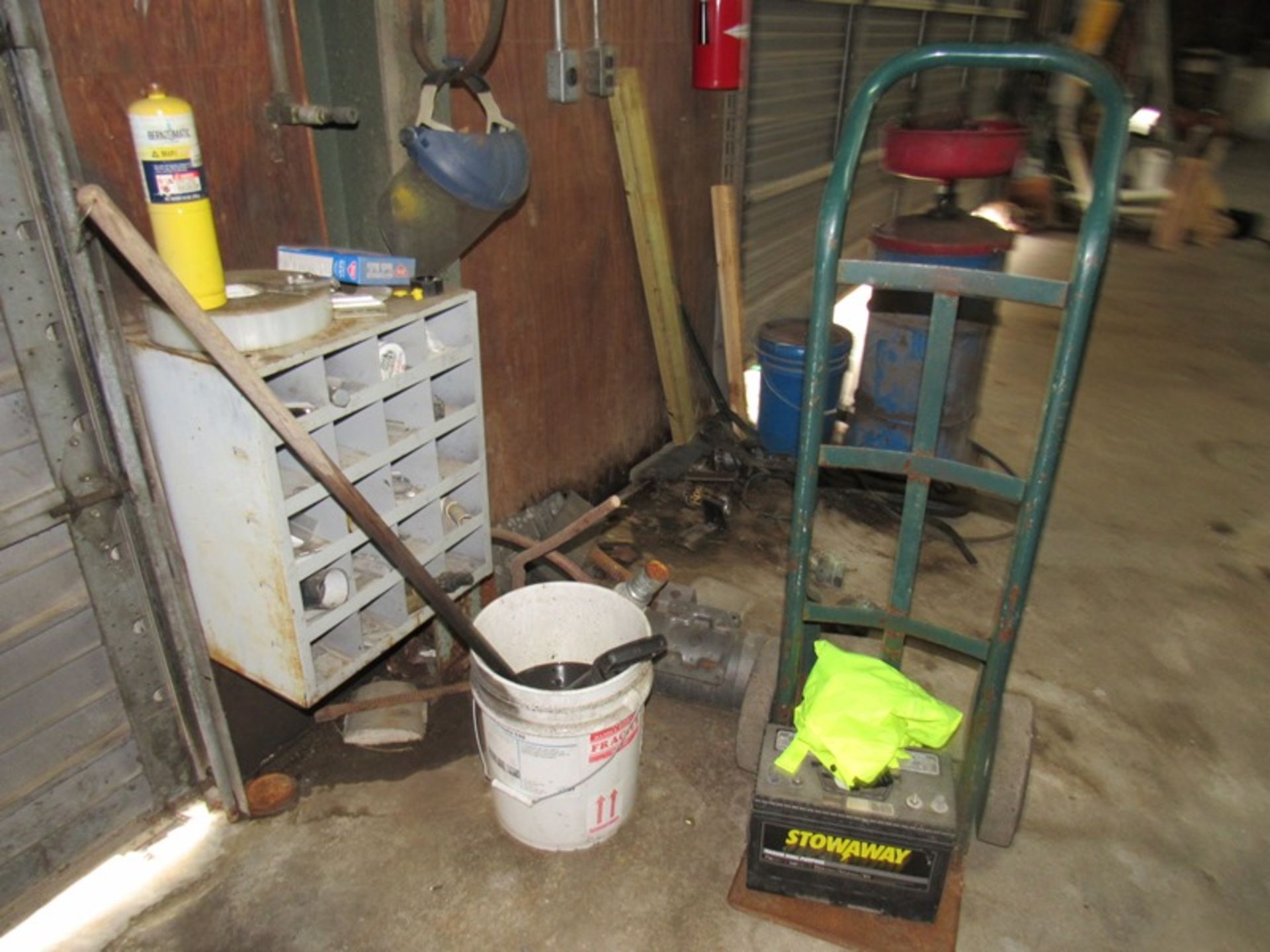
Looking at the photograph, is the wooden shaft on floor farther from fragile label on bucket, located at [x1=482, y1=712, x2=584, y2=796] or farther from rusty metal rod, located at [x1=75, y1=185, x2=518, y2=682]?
rusty metal rod, located at [x1=75, y1=185, x2=518, y2=682]

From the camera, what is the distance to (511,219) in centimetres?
284

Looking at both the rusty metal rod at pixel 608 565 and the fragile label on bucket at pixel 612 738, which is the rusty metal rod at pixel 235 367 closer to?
the fragile label on bucket at pixel 612 738

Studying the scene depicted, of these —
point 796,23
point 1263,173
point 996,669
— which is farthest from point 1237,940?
point 1263,173

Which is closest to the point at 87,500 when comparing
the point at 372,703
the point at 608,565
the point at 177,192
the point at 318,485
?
the point at 318,485

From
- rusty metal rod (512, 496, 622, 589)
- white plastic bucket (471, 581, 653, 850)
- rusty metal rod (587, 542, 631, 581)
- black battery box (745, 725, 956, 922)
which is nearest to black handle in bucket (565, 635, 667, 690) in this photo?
white plastic bucket (471, 581, 653, 850)

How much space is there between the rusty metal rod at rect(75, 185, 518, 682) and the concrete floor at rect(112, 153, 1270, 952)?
0.79m

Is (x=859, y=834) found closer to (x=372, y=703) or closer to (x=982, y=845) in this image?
(x=982, y=845)

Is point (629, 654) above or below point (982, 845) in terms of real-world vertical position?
above

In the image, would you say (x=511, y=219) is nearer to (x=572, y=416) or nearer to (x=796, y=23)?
(x=572, y=416)

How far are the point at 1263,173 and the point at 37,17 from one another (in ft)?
44.4

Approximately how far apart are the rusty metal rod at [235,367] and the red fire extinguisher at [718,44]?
2.57 m

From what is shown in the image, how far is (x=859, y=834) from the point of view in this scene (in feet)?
6.29

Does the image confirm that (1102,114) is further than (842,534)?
No

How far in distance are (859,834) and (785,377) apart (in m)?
2.37
